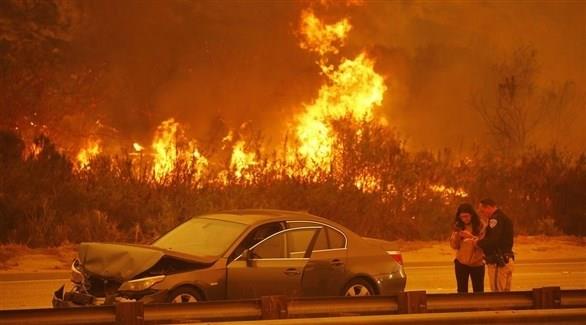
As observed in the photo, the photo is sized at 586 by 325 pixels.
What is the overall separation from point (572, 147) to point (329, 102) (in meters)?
11.5

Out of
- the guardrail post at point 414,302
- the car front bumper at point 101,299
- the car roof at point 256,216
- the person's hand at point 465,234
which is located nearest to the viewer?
the guardrail post at point 414,302

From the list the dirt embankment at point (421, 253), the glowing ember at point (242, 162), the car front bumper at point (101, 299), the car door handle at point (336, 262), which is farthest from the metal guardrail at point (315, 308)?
the glowing ember at point (242, 162)

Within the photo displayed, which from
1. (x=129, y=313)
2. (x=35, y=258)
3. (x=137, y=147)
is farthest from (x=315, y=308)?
(x=137, y=147)

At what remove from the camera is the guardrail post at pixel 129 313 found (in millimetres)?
8102

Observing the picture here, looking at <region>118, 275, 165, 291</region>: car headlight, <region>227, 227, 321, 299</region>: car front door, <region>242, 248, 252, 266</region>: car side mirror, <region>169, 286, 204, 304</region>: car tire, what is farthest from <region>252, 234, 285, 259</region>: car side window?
<region>118, 275, 165, 291</region>: car headlight

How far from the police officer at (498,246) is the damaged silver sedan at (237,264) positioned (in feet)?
3.68

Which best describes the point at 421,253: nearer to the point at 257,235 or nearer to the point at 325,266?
the point at 325,266

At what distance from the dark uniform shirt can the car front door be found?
2087 mm

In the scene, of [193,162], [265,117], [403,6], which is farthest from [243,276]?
[403,6]

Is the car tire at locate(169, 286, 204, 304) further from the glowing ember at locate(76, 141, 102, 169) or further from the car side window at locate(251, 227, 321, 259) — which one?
the glowing ember at locate(76, 141, 102, 169)

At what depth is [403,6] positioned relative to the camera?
4528cm

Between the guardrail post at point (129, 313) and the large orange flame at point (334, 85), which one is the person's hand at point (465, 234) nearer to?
the guardrail post at point (129, 313)

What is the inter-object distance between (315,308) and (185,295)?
1906mm

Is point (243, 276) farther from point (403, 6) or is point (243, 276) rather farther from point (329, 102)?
point (403, 6)
